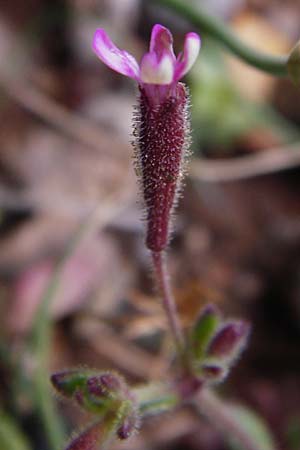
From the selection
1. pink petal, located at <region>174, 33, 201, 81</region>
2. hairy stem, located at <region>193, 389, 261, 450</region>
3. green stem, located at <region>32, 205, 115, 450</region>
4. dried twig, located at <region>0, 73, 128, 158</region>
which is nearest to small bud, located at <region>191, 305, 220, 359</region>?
hairy stem, located at <region>193, 389, 261, 450</region>

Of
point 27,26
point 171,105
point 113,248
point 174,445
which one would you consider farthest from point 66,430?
point 27,26

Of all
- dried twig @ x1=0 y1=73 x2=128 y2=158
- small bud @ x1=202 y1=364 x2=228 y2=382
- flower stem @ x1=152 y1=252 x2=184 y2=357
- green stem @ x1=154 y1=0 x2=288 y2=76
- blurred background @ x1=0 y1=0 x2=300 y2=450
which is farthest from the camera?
dried twig @ x1=0 y1=73 x2=128 y2=158

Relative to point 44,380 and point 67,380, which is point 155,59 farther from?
point 44,380

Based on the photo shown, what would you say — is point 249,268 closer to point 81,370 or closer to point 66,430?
point 66,430

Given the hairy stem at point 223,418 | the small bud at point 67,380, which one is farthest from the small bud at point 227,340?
the small bud at point 67,380

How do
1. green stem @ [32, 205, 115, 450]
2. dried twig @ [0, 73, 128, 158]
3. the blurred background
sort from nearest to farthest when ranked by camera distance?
green stem @ [32, 205, 115, 450] < the blurred background < dried twig @ [0, 73, 128, 158]

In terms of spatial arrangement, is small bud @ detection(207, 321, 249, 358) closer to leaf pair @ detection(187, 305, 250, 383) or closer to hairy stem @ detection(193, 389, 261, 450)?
leaf pair @ detection(187, 305, 250, 383)

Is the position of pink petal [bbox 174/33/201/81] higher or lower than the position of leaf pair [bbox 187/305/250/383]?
higher
